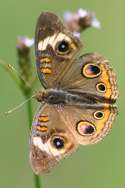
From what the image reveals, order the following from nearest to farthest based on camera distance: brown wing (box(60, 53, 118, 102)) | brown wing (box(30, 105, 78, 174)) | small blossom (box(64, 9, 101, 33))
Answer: brown wing (box(30, 105, 78, 174)), brown wing (box(60, 53, 118, 102)), small blossom (box(64, 9, 101, 33))

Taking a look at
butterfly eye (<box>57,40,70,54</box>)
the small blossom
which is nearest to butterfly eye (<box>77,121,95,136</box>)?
butterfly eye (<box>57,40,70,54</box>)

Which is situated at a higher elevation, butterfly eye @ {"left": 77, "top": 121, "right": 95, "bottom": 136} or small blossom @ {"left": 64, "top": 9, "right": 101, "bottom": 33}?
small blossom @ {"left": 64, "top": 9, "right": 101, "bottom": 33}

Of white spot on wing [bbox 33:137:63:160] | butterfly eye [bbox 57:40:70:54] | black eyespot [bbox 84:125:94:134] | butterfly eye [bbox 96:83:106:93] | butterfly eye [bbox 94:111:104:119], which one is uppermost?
butterfly eye [bbox 57:40:70:54]

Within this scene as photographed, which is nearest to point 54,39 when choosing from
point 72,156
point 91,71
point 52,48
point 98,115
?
point 52,48

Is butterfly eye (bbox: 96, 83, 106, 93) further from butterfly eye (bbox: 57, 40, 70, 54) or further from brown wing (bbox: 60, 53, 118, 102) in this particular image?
butterfly eye (bbox: 57, 40, 70, 54)

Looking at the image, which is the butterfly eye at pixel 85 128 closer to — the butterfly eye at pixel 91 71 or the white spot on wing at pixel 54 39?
the butterfly eye at pixel 91 71

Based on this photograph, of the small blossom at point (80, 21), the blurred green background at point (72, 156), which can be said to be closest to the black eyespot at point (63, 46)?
the small blossom at point (80, 21)
